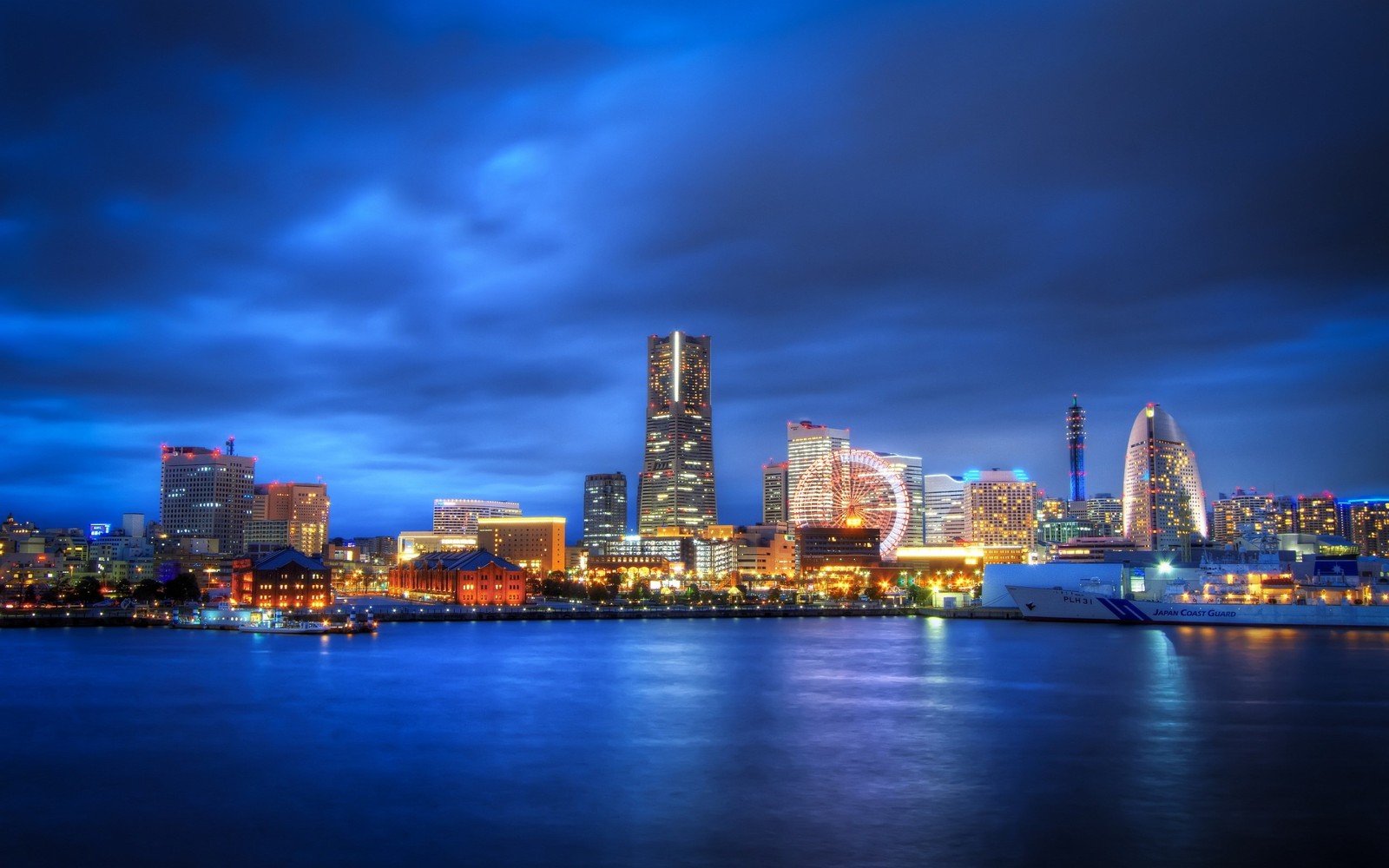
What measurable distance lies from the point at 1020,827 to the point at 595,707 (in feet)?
61.4

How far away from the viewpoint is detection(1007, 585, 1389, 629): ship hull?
79000 mm

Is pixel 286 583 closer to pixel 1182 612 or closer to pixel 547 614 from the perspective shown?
pixel 547 614

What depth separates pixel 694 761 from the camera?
27.4 m

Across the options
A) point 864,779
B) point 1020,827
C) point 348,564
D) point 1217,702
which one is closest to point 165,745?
point 864,779

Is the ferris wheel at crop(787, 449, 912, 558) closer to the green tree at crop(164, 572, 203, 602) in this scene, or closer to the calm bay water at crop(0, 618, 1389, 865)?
the green tree at crop(164, 572, 203, 602)

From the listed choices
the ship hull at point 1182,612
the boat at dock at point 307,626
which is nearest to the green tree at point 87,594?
the boat at dock at point 307,626

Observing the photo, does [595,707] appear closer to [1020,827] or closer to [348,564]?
[1020,827]

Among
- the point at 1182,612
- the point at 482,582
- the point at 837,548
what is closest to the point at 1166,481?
the point at 837,548

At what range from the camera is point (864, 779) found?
25.3 m

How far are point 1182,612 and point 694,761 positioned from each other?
67067mm

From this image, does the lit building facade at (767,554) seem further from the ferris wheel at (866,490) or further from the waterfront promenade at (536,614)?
the waterfront promenade at (536,614)

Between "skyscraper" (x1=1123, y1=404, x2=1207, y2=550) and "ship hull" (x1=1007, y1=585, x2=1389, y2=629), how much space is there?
106 meters

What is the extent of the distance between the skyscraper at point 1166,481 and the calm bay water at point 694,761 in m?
144

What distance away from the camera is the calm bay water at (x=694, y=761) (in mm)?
19875
